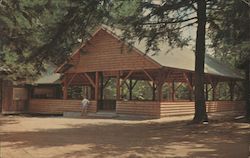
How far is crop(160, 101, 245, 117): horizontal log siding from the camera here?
89.7 ft

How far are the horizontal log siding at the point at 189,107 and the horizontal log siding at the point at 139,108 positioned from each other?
0.39 metres

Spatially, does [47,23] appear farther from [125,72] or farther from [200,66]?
[125,72]

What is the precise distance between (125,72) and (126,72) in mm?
96

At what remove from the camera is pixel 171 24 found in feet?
72.3

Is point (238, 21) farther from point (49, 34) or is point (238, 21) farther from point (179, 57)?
point (179, 57)

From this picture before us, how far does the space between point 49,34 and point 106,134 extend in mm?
4920

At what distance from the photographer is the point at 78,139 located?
14984 millimetres

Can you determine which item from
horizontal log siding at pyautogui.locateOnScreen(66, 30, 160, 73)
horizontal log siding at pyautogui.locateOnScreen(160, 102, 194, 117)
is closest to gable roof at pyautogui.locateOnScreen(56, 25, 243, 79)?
horizontal log siding at pyautogui.locateOnScreen(66, 30, 160, 73)

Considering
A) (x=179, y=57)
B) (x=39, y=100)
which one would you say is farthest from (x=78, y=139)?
(x=39, y=100)

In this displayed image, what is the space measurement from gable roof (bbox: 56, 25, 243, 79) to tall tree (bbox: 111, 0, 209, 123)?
1234mm

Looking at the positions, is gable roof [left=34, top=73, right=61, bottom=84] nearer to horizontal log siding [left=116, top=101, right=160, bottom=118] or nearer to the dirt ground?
horizontal log siding [left=116, top=101, right=160, bottom=118]

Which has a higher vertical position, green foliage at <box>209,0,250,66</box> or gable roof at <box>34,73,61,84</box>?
green foliage at <box>209,0,250,66</box>

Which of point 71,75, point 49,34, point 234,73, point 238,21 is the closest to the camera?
point 238,21

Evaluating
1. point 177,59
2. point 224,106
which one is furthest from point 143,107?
point 224,106
